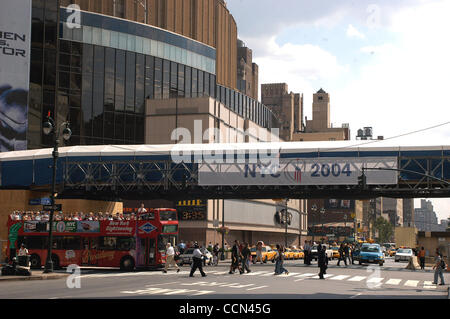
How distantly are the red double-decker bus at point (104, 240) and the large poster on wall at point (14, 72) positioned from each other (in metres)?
27.9

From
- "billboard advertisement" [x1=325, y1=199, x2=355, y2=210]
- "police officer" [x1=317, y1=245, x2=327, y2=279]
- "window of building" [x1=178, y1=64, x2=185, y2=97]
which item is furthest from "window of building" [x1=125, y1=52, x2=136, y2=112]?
Result: "billboard advertisement" [x1=325, y1=199, x2=355, y2=210]

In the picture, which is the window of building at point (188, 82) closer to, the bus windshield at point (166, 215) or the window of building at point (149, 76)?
the window of building at point (149, 76)

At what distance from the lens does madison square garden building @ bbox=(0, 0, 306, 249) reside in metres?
68.2

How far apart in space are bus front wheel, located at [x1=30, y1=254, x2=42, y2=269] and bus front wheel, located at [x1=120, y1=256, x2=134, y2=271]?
213 inches

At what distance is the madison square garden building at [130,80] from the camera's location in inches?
2687

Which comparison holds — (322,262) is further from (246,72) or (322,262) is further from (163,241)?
(246,72)

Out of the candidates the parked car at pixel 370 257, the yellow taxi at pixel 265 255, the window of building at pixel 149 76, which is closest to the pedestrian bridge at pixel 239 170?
the parked car at pixel 370 257

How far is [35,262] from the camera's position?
3816 centimetres

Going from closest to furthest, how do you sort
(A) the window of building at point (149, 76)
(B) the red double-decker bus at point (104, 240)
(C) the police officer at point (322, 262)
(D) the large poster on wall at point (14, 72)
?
(C) the police officer at point (322, 262), (B) the red double-decker bus at point (104, 240), (D) the large poster on wall at point (14, 72), (A) the window of building at point (149, 76)

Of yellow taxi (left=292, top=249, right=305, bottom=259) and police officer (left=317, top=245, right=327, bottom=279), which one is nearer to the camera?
police officer (left=317, top=245, right=327, bottom=279)

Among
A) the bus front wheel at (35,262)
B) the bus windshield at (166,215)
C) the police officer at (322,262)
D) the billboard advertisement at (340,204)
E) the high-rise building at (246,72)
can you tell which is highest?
the high-rise building at (246,72)

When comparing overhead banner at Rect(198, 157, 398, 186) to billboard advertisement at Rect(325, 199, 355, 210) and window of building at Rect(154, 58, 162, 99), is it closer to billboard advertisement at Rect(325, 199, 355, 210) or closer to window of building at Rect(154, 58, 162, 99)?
window of building at Rect(154, 58, 162, 99)

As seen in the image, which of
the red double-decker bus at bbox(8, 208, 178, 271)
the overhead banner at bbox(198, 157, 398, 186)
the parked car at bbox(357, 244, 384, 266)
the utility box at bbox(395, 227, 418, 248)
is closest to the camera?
the red double-decker bus at bbox(8, 208, 178, 271)

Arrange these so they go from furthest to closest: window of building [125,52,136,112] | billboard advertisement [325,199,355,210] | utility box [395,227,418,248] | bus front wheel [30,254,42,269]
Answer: billboard advertisement [325,199,355,210] < utility box [395,227,418,248] < window of building [125,52,136,112] < bus front wheel [30,254,42,269]
